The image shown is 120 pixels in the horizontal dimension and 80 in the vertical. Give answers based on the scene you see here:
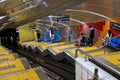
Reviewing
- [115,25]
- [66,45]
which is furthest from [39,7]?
[115,25]

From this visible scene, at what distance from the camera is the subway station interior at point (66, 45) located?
2.54 metres

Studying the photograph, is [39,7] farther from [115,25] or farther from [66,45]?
[115,25]

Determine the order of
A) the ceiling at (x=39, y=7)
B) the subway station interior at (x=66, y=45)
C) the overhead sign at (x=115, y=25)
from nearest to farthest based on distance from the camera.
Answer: the ceiling at (x=39, y=7) < the subway station interior at (x=66, y=45) < the overhead sign at (x=115, y=25)

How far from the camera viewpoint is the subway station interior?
2.54m

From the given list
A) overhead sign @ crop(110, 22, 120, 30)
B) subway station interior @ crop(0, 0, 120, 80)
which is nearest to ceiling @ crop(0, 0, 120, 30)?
subway station interior @ crop(0, 0, 120, 80)

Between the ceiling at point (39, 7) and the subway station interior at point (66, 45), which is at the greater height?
the ceiling at point (39, 7)

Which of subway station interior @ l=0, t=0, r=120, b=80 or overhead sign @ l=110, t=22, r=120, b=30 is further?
overhead sign @ l=110, t=22, r=120, b=30

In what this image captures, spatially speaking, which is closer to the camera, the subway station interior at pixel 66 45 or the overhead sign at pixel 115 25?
the subway station interior at pixel 66 45

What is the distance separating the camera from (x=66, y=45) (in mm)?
9422

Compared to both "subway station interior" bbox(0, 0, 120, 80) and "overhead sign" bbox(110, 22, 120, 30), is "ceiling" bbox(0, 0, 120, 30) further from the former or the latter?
"overhead sign" bbox(110, 22, 120, 30)

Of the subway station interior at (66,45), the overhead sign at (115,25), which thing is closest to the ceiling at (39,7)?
the subway station interior at (66,45)

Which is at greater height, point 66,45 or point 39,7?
point 39,7

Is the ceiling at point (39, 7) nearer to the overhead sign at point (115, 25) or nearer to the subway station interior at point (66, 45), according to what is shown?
the subway station interior at point (66, 45)

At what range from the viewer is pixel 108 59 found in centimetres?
530
